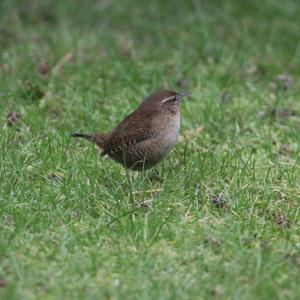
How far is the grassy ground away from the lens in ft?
16.1

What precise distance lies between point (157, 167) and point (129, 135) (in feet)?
1.60

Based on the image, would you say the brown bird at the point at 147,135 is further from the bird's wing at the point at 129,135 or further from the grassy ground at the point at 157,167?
the grassy ground at the point at 157,167

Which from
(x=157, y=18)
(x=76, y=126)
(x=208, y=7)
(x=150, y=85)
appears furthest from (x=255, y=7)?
(x=76, y=126)

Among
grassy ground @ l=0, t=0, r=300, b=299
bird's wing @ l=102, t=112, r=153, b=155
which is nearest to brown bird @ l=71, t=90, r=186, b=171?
bird's wing @ l=102, t=112, r=153, b=155

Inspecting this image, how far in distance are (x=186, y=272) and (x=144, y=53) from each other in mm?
4738

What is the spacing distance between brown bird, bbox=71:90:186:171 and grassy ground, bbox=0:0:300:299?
152 millimetres

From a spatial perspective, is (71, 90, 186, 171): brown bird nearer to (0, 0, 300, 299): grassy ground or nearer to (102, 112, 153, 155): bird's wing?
(102, 112, 153, 155): bird's wing

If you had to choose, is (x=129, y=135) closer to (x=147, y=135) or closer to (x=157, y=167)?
(x=147, y=135)

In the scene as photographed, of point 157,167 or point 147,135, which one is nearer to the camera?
point 147,135

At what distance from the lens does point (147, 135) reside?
636 centimetres

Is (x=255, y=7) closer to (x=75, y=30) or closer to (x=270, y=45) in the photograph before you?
(x=270, y=45)

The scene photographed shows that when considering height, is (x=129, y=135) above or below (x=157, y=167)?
above

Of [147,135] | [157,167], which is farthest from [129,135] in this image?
[157,167]

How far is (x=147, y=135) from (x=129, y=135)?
142mm
